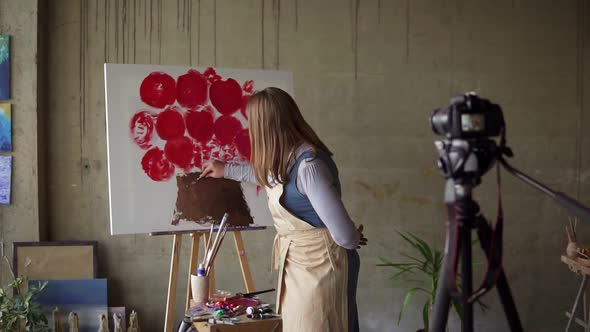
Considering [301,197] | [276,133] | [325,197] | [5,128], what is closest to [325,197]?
[325,197]

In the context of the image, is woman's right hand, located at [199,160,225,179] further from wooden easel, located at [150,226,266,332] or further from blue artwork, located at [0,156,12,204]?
blue artwork, located at [0,156,12,204]

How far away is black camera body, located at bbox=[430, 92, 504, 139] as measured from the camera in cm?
121

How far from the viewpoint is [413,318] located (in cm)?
402

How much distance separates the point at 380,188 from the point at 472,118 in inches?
108

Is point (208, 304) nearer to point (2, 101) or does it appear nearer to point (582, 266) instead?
point (2, 101)

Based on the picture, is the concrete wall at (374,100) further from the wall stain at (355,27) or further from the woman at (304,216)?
the woman at (304,216)

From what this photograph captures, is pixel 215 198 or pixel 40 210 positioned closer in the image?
pixel 215 198

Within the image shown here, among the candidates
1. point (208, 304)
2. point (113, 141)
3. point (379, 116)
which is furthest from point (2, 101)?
point (379, 116)

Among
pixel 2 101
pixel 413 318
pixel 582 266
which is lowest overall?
pixel 413 318

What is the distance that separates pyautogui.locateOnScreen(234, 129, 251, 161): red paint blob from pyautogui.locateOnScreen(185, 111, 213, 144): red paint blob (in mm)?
137

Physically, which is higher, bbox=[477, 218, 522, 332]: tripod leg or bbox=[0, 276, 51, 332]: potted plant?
bbox=[477, 218, 522, 332]: tripod leg

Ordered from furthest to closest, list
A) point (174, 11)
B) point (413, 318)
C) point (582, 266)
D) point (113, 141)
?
point (413, 318) < point (174, 11) < point (582, 266) < point (113, 141)

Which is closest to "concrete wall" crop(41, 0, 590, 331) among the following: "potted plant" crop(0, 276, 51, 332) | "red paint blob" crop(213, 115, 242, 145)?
"potted plant" crop(0, 276, 51, 332)

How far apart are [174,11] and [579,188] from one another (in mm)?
2915
